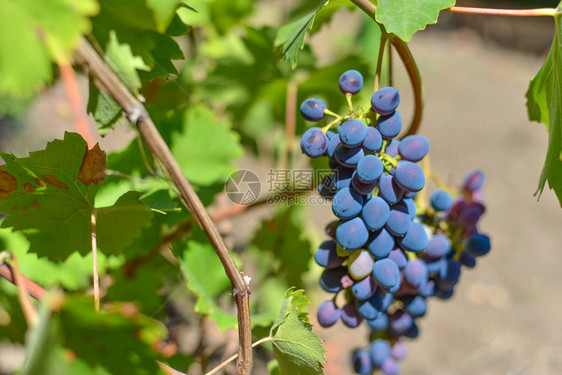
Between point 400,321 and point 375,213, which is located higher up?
point 375,213

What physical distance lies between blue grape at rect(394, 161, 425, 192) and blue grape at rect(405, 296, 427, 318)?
0.80 feet

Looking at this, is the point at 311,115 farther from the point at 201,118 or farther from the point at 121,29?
the point at 201,118

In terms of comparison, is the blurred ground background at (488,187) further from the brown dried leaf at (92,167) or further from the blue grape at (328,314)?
the brown dried leaf at (92,167)

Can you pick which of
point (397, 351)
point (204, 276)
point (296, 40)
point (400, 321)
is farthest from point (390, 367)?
point (296, 40)

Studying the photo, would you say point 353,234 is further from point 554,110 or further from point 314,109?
point 554,110

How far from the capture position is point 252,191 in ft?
2.93

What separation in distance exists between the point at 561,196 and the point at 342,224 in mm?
257

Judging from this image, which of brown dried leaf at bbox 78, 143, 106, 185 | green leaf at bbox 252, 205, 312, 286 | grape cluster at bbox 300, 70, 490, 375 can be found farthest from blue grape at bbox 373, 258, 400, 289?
green leaf at bbox 252, 205, 312, 286

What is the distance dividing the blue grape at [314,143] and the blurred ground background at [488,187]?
0.39 m

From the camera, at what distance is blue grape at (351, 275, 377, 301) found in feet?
1.98

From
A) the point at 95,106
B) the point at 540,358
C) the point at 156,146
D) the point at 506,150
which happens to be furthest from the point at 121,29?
the point at 506,150

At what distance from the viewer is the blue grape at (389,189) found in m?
0.55

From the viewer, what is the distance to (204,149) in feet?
2.82

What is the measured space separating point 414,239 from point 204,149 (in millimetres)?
413
